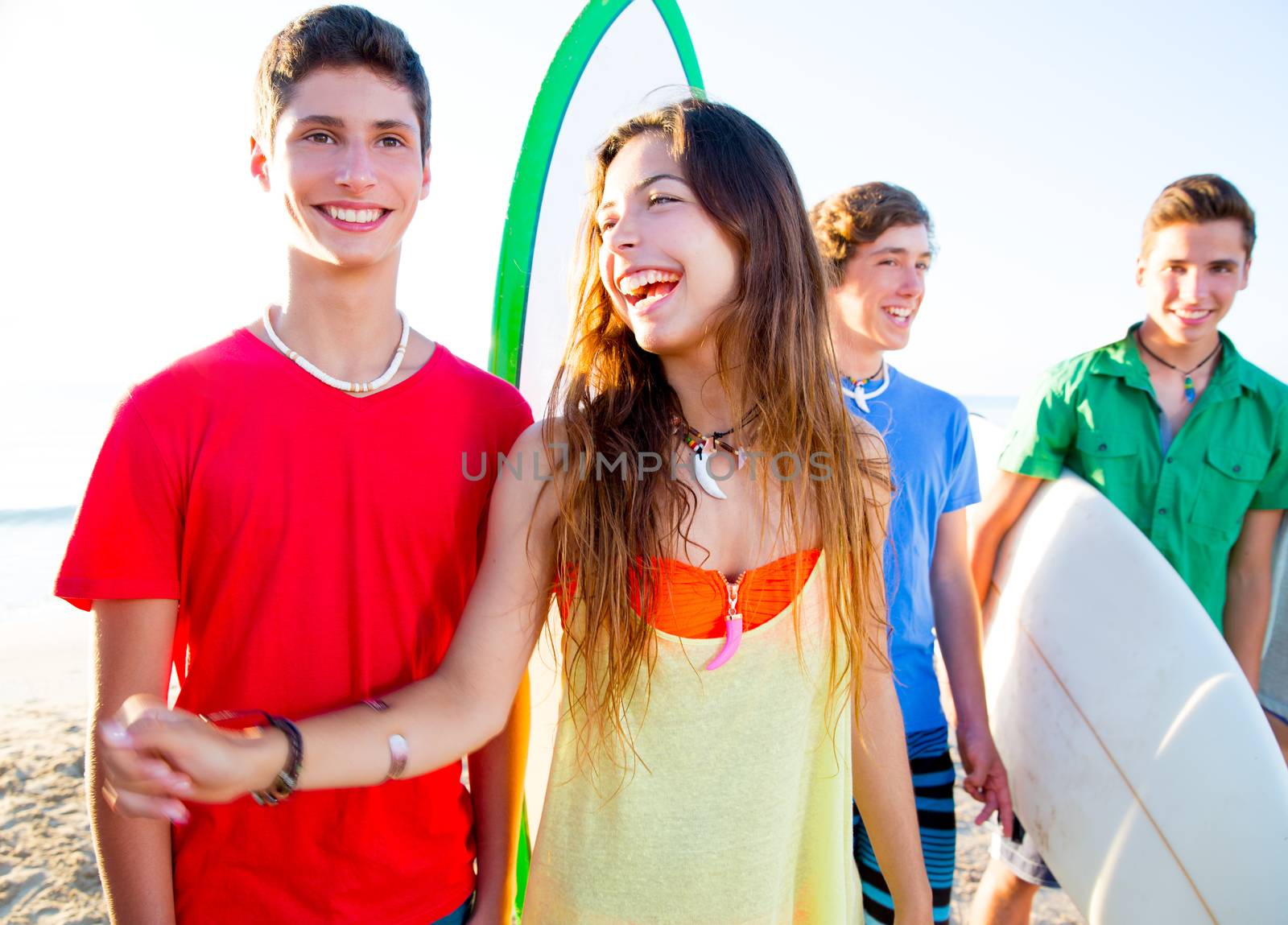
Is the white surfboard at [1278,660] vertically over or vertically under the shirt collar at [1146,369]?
under

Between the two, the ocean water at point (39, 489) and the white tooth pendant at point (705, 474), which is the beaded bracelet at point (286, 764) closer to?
the white tooth pendant at point (705, 474)

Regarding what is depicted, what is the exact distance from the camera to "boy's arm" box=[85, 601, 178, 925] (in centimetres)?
116

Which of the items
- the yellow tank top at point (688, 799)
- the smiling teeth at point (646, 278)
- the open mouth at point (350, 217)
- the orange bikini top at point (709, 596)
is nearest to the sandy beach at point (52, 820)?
the yellow tank top at point (688, 799)

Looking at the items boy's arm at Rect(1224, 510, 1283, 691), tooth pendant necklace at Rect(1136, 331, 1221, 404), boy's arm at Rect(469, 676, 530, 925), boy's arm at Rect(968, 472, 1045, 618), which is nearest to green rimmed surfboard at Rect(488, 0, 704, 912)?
boy's arm at Rect(469, 676, 530, 925)

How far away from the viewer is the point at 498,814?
1422mm

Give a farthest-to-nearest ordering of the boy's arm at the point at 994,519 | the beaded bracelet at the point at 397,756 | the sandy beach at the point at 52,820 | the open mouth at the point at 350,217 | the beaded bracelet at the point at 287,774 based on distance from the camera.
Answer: the sandy beach at the point at 52,820 < the boy's arm at the point at 994,519 < the open mouth at the point at 350,217 < the beaded bracelet at the point at 397,756 < the beaded bracelet at the point at 287,774

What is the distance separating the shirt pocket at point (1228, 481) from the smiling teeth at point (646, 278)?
2.12m

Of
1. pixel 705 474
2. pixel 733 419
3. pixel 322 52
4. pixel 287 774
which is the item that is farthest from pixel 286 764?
pixel 322 52

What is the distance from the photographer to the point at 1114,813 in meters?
2.34

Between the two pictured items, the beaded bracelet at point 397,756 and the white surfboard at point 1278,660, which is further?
the white surfboard at point 1278,660

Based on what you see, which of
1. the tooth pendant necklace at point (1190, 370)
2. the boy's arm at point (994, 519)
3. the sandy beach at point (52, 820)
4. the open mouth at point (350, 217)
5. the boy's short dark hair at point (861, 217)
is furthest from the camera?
the sandy beach at point (52, 820)

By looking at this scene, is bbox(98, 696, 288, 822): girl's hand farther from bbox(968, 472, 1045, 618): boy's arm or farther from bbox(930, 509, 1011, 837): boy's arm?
bbox(968, 472, 1045, 618): boy's arm

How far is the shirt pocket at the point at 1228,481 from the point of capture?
2533 mm

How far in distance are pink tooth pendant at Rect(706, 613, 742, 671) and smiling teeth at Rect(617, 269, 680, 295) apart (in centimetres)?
53
